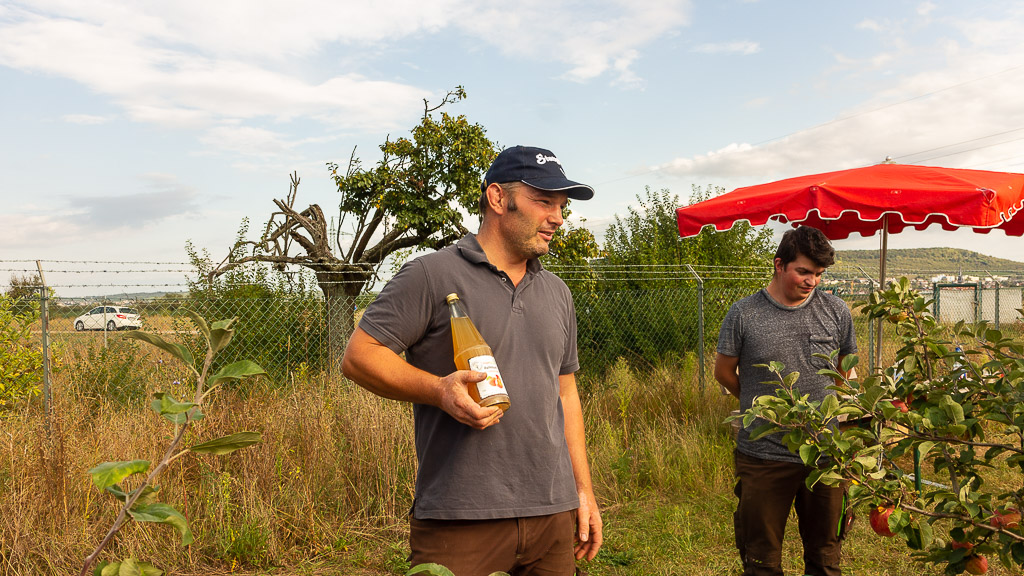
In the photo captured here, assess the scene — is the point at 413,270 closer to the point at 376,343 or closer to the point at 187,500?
the point at 376,343

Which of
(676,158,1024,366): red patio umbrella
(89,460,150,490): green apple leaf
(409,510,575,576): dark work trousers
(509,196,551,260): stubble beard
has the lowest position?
(409,510,575,576): dark work trousers

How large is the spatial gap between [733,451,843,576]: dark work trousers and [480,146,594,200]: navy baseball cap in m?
1.82

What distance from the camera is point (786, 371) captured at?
3379 mm

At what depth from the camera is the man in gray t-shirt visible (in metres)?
3.29

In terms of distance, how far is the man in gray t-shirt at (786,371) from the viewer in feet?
10.8

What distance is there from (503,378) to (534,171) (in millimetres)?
662

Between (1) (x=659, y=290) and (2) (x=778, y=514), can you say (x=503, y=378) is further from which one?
(1) (x=659, y=290)

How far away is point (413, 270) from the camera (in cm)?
209

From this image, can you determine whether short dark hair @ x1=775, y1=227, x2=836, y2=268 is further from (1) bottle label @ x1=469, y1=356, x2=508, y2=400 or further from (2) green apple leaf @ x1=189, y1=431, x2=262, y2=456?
(2) green apple leaf @ x1=189, y1=431, x2=262, y2=456

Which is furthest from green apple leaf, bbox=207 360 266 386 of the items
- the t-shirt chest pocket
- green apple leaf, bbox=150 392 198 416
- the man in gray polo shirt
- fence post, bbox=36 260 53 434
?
fence post, bbox=36 260 53 434

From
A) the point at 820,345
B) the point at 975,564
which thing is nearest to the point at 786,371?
the point at 820,345

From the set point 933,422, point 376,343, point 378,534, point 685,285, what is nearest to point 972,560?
point 933,422

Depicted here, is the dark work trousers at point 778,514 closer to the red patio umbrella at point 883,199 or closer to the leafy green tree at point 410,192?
the red patio umbrella at point 883,199

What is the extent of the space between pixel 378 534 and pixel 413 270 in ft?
9.73
